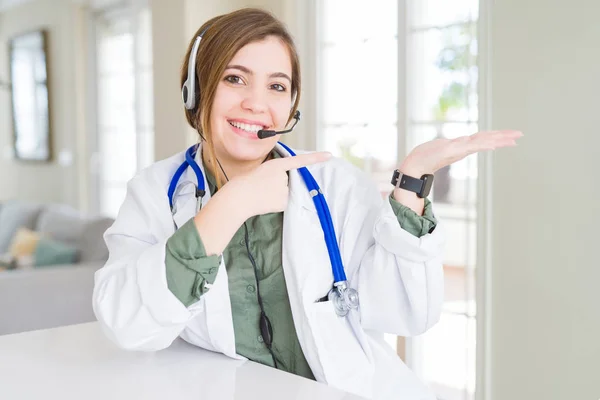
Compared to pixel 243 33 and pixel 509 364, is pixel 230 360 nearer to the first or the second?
pixel 243 33

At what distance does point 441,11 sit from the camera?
8.89 feet

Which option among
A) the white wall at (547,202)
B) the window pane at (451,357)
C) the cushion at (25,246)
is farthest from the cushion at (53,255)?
the white wall at (547,202)

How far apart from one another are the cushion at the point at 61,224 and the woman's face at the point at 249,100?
2659 millimetres

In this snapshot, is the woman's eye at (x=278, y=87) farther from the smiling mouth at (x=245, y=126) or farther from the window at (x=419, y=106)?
the window at (x=419, y=106)

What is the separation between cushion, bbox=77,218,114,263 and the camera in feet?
11.6

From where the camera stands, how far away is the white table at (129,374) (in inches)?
44.2

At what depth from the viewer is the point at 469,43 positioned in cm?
259

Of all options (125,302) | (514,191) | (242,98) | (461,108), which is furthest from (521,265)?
(125,302)

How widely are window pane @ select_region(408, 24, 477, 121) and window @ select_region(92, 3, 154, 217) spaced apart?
2366 millimetres

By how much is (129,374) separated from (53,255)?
253 centimetres

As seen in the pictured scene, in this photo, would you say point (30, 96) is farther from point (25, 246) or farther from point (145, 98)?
point (25, 246)

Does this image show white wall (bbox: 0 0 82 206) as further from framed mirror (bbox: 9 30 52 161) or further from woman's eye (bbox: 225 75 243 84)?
woman's eye (bbox: 225 75 243 84)

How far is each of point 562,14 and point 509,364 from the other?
1152 millimetres

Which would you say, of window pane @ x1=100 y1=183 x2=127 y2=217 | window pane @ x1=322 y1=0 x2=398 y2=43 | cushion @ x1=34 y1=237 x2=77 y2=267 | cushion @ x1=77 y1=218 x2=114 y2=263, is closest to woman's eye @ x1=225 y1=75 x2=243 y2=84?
window pane @ x1=322 y1=0 x2=398 y2=43
